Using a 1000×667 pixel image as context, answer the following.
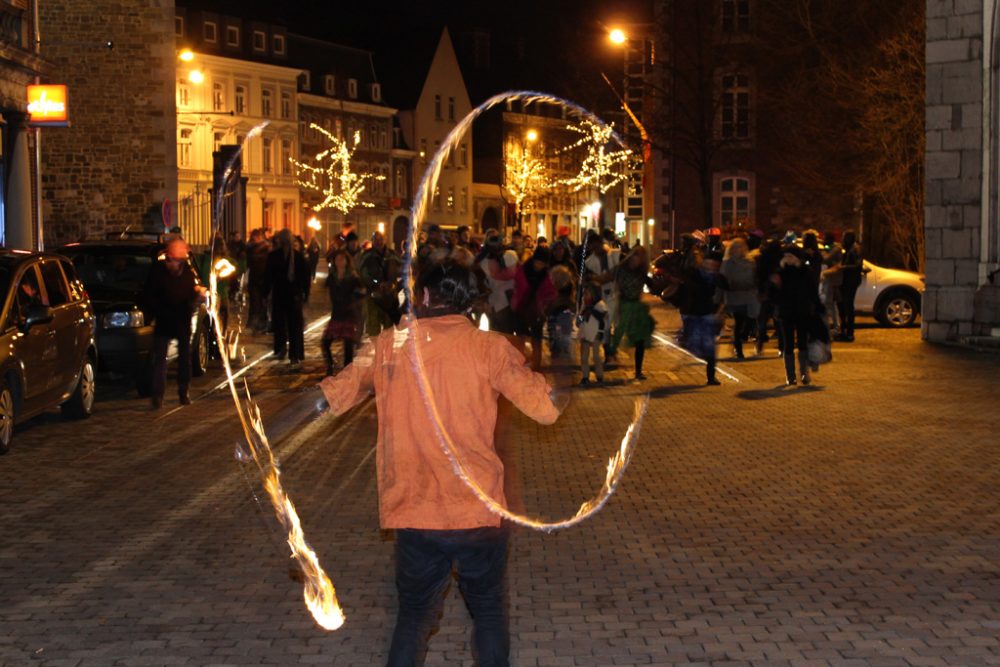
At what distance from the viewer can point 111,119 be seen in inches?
1794

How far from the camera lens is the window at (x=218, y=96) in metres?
82.9

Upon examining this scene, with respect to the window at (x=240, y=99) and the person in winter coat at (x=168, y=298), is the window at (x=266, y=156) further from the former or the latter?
the person in winter coat at (x=168, y=298)

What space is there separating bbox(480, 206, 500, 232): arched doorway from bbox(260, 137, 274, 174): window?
12.1 meters

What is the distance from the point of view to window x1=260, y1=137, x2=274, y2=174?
8538cm

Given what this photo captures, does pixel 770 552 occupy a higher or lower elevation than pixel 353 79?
lower

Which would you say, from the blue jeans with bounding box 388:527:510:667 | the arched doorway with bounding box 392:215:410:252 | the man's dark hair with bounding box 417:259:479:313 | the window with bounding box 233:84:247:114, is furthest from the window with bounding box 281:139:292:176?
the blue jeans with bounding box 388:527:510:667

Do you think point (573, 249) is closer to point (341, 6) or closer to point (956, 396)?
point (956, 396)

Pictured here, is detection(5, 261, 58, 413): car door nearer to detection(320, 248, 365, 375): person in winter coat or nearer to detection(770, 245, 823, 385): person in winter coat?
detection(320, 248, 365, 375): person in winter coat

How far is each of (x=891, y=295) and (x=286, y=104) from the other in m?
61.9

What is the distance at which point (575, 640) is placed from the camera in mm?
7242

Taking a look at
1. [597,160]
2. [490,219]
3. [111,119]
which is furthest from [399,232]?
[490,219]

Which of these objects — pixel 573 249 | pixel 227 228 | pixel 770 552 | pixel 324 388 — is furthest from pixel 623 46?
pixel 324 388

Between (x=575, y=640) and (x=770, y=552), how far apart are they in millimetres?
2406

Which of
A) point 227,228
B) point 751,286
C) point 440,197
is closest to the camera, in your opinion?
point 751,286
